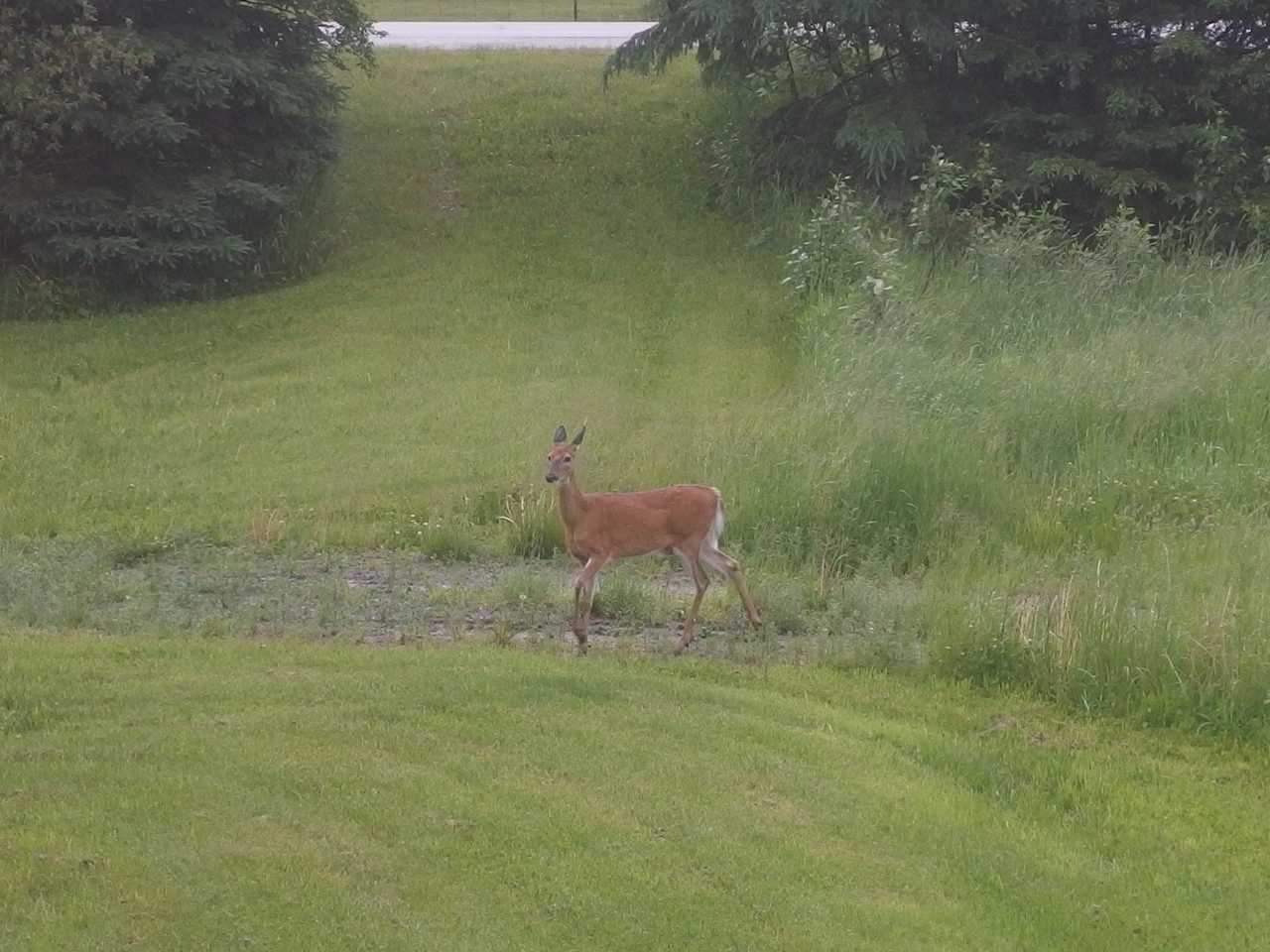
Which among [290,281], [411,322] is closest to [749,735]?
[411,322]

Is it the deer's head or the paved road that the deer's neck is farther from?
the paved road

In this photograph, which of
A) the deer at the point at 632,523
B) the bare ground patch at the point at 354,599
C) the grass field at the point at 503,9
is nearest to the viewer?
the deer at the point at 632,523

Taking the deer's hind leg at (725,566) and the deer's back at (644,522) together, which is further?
the deer's hind leg at (725,566)

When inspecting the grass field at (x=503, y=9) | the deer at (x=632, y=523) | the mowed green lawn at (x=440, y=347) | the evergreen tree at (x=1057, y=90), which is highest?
the grass field at (x=503, y=9)

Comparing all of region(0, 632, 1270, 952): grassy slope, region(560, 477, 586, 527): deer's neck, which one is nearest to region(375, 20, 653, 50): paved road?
region(560, 477, 586, 527): deer's neck

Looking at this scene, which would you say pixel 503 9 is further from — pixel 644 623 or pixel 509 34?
pixel 644 623

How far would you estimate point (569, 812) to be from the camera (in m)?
6.61

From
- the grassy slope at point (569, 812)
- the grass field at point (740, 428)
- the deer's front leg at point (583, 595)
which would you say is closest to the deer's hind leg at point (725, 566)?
the grass field at point (740, 428)

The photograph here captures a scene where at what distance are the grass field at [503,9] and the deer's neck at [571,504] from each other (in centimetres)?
3083

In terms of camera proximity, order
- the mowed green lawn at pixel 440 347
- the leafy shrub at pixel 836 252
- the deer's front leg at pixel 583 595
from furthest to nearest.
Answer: the leafy shrub at pixel 836 252
the mowed green lawn at pixel 440 347
the deer's front leg at pixel 583 595

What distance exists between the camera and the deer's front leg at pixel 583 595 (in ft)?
30.3

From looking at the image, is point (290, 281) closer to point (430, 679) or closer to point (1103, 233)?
point (1103, 233)

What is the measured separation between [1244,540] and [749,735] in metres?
4.67

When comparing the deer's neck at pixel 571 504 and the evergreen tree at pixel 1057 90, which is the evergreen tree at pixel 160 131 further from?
the deer's neck at pixel 571 504
